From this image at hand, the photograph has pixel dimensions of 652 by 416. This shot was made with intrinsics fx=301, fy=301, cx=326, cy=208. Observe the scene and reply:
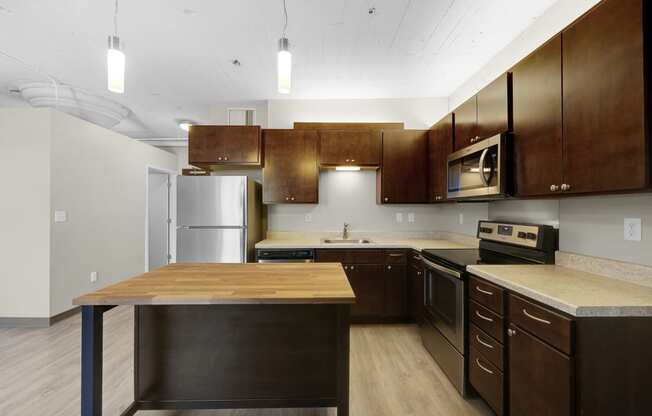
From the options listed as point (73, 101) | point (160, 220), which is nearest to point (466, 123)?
point (73, 101)

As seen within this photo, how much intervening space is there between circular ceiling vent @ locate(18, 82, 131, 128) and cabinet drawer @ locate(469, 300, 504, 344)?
4.79 m

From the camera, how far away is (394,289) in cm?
329

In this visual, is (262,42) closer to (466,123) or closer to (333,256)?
(466,123)

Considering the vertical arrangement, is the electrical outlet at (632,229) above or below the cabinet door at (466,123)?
below

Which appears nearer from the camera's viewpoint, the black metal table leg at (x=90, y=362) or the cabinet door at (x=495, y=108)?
the black metal table leg at (x=90, y=362)

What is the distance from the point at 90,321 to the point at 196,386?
26.8 inches

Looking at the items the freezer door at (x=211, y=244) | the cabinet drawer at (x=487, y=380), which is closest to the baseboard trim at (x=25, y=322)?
the freezer door at (x=211, y=244)

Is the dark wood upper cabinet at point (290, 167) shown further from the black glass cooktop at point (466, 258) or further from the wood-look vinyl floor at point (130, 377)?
the wood-look vinyl floor at point (130, 377)

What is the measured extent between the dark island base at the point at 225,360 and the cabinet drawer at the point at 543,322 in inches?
37.5

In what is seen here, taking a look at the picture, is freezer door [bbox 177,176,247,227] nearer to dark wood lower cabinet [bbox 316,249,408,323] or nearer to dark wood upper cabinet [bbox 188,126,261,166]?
dark wood upper cabinet [bbox 188,126,261,166]

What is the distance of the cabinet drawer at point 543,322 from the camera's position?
1240 mm

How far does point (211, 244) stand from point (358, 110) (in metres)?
2.45

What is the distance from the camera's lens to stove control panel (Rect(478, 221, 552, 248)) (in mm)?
2078

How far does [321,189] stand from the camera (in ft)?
12.9
